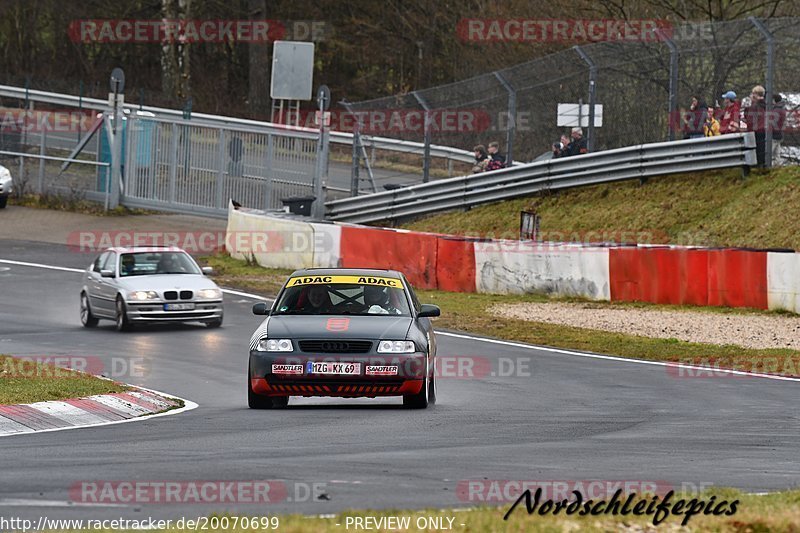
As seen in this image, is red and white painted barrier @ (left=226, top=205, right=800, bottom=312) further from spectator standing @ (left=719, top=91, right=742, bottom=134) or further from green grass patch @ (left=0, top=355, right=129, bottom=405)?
green grass patch @ (left=0, top=355, right=129, bottom=405)

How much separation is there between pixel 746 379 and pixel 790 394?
4.68ft

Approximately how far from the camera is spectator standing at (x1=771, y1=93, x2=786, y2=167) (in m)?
25.5

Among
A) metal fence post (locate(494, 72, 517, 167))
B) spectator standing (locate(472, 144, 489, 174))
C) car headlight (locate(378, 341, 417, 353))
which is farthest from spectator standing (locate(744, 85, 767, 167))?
car headlight (locate(378, 341, 417, 353))

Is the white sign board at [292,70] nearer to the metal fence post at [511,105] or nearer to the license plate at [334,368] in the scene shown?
the metal fence post at [511,105]

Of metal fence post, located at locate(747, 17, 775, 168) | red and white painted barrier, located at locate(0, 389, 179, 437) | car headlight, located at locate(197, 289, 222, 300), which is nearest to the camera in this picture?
red and white painted barrier, located at locate(0, 389, 179, 437)

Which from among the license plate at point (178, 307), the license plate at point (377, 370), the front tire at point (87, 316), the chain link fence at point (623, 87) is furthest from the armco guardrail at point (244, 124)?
the license plate at point (377, 370)

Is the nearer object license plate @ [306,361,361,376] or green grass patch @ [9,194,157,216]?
license plate @ [306,361,361,376]

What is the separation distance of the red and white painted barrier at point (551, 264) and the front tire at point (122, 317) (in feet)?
22.4

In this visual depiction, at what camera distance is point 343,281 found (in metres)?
13.8

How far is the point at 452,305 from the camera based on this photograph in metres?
23.8

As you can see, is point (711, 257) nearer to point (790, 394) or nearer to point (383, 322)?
point (790, 394)

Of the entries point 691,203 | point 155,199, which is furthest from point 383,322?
point 155,199

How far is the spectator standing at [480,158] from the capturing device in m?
31.5

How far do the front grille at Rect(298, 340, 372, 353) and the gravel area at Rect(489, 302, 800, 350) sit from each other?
25.5ft
